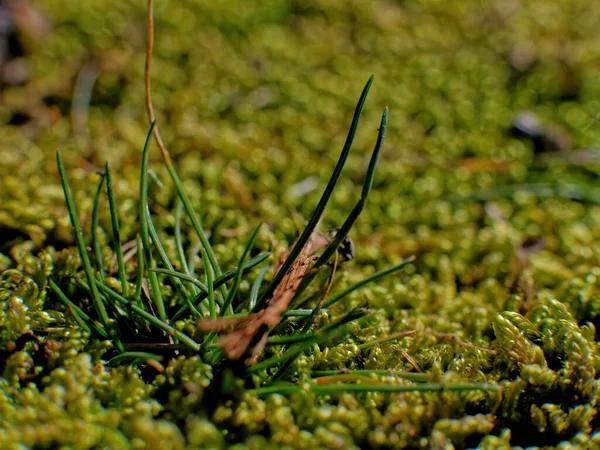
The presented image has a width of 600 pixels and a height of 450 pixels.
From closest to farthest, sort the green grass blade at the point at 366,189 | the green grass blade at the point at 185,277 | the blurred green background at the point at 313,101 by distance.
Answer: the green grass blade at the point at 366,189 < the green grass blade at the point at 185,277 < the blurred green background at the point at 313,101

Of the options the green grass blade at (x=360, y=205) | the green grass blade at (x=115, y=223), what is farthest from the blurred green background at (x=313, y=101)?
the green grass blade at (x=360, y=205)

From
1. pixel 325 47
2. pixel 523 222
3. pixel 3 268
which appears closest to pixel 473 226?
pixel 523 222

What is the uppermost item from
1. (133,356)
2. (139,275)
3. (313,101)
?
(313,101)

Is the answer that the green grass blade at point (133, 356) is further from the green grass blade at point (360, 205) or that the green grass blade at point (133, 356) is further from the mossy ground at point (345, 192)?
the green grass blade at point (360, 205)

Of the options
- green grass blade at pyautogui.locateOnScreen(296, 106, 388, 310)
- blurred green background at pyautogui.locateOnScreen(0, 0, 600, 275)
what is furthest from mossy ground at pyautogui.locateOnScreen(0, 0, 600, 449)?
green grass blade at pyautogui.locateOnScreen(296, 106, 388, 310)

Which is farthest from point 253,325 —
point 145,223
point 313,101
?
point 313,101

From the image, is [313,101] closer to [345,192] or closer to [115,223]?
[345,192]

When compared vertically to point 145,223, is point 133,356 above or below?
below

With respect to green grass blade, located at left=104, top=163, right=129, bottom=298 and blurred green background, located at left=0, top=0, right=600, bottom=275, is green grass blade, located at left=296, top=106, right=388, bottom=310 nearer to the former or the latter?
green grass blade, located at left=104, top=163, right=129, bottom=298
